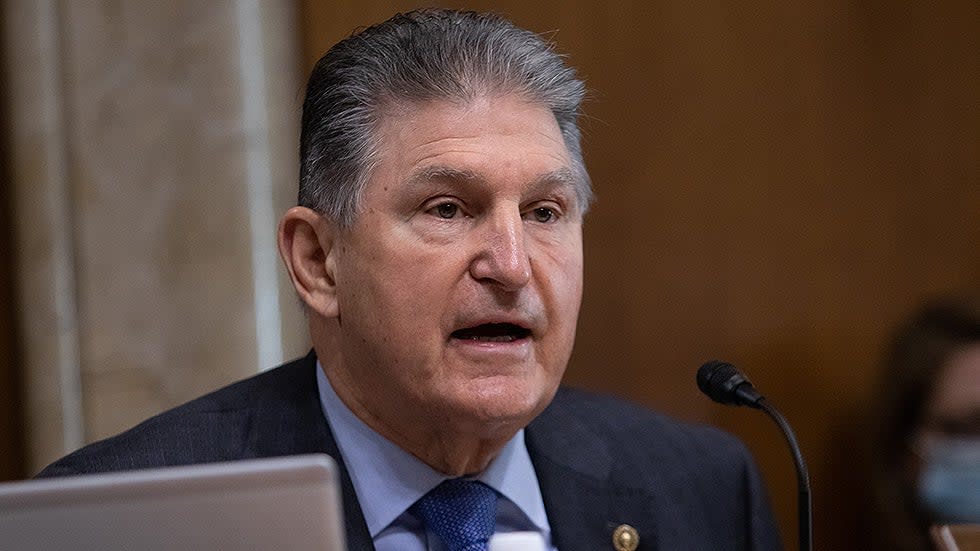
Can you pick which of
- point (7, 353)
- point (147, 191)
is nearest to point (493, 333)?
point (147, 191)

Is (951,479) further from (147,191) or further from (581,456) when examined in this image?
(147,191)

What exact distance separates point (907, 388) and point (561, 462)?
3.26 feet

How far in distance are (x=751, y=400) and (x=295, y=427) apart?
26.9 inches

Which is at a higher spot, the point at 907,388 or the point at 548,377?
the point at 548,377

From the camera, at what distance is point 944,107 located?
9.64 feet

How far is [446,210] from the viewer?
1.80 meters

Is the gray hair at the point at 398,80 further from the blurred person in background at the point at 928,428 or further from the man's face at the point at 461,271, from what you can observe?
the blurred person in background at the point at 928,428

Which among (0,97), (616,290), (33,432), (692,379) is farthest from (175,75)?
(692,379)

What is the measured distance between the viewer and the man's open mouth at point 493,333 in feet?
5.81

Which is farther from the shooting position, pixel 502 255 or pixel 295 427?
pixel 295 427

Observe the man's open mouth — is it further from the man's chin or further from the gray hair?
the gray hair

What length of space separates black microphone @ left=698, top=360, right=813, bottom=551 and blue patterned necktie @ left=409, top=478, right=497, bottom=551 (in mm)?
378

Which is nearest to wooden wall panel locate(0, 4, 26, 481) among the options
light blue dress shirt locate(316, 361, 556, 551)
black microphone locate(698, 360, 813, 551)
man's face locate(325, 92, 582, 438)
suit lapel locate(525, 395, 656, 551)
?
light blue dress shirt locate(316, 361, 556, 551)

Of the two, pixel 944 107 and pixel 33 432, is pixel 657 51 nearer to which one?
pixel 944 107
